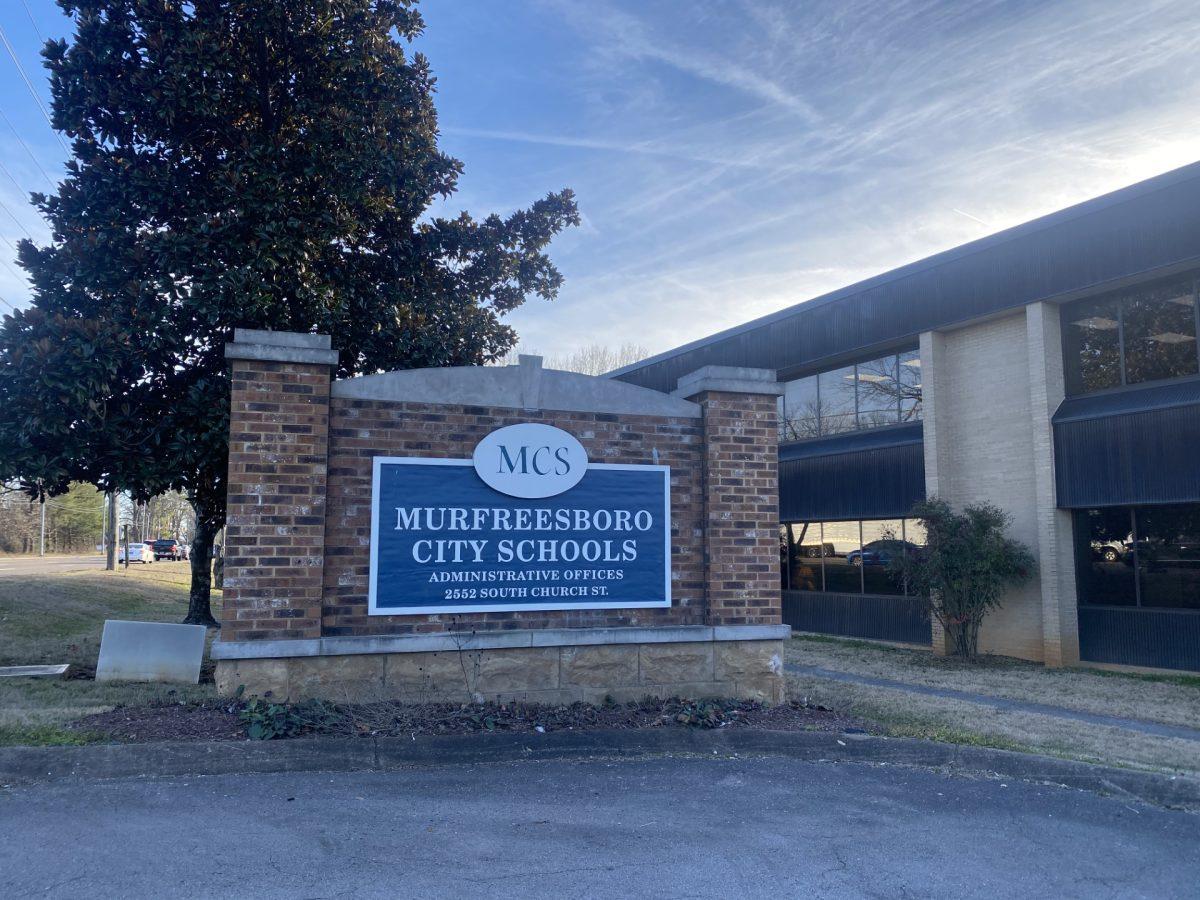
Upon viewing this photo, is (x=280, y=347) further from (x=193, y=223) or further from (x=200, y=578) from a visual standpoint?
(x=200, y=578)

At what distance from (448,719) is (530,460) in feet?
7.21

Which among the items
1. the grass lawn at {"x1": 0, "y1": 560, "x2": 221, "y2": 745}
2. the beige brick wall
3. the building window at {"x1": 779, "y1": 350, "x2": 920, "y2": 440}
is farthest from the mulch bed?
the building window at {"x1": 779, "y1": 350, "x2": 920, "y2": 440}

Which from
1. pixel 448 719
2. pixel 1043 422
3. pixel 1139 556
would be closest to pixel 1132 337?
pixel 1043 422

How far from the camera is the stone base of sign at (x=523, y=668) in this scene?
6906 millimetres

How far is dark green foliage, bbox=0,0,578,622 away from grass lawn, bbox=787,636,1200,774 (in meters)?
6.48

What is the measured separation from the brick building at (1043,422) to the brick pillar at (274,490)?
39.8 feet

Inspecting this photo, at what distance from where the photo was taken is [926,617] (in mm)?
16859

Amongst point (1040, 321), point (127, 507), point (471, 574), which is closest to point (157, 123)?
point (471, 574)

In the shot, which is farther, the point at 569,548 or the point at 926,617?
the point at 926,617

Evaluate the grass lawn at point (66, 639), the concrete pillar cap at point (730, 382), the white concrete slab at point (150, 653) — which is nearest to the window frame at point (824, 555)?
the concrete pillar cap at point (730, 382)

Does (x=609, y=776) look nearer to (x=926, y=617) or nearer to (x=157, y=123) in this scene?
(x=157, y=123)

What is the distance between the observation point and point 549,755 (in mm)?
6598

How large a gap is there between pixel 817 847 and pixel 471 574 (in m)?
3.51

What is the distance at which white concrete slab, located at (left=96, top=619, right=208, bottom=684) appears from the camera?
8500 millimetres
